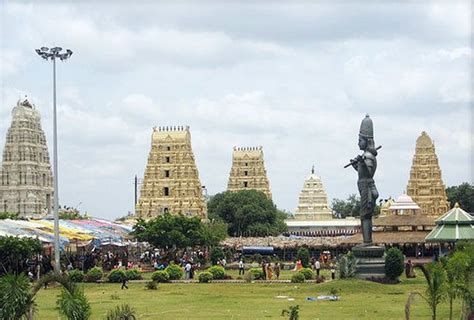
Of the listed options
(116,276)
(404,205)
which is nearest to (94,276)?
(116,276)

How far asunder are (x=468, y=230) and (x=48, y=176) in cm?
7755

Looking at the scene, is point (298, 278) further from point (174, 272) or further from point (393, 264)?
point (174, 272)

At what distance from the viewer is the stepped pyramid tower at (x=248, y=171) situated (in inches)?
4887

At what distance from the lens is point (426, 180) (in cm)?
11975

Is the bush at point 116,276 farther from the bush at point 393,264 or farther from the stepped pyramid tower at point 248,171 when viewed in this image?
the stepped pyramid tower at point 248,171

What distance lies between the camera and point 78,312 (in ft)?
56.2

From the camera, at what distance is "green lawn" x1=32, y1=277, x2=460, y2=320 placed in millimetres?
28000

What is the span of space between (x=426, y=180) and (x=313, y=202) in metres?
19.3

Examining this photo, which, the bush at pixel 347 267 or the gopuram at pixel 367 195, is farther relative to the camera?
the gopuram at pixel 367 195

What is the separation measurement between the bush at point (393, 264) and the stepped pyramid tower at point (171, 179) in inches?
2503

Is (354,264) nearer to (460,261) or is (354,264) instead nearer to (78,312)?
(460,261)

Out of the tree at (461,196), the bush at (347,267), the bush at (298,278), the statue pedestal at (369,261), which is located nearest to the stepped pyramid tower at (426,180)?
the tree at (461,196)

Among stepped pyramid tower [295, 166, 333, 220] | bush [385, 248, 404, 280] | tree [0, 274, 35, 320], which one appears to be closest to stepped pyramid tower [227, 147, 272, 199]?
stepped pyramid tower [295, 166, 333, 220]

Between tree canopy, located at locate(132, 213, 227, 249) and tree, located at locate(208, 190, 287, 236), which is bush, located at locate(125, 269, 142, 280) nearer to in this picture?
tree canopy, located at locate(132, 213, 227, 249)
